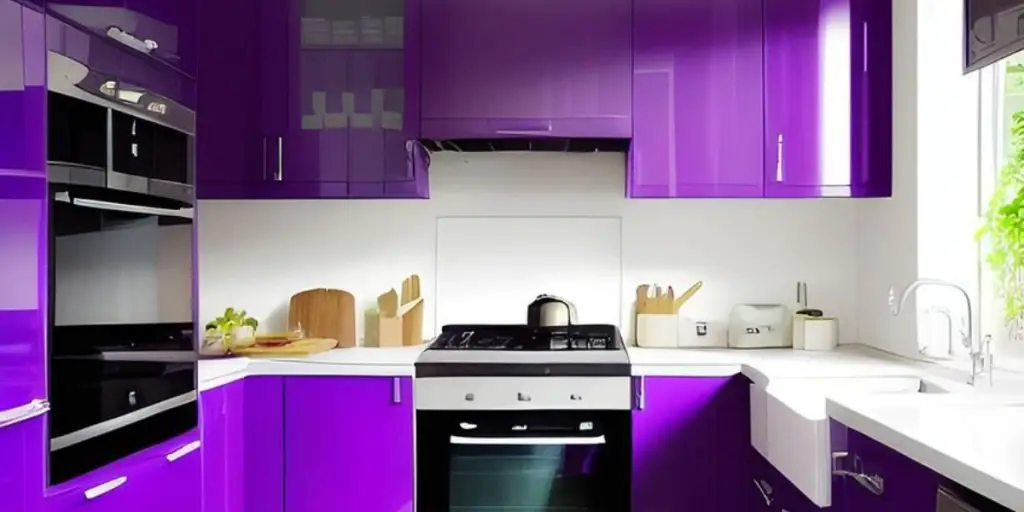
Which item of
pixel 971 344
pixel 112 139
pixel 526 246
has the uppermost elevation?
pixel 112 139

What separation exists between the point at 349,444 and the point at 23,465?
1.17m

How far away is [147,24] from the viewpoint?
2.16 m

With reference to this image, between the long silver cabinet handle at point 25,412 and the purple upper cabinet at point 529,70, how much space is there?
158cm

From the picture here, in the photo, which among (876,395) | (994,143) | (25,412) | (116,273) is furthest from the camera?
(994,143)

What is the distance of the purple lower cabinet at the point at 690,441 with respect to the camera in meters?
2.72

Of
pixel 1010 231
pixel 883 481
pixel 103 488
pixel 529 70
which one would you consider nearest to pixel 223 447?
pixel 103 488

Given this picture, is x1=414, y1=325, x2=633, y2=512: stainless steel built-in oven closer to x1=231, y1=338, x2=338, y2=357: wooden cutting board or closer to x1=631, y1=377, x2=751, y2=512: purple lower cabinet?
x1=631, y1=377, x2=751, y2=512: purple lower cabinet

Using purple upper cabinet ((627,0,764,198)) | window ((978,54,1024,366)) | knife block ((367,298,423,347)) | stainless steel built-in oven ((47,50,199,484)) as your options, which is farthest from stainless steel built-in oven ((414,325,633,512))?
window ((978,54,1024,366))

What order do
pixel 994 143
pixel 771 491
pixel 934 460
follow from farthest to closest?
pixel 994 143 < pixel 771 491 < pixel 934 460

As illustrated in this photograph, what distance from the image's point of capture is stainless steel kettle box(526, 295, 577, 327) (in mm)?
3076

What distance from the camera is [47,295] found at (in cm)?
175

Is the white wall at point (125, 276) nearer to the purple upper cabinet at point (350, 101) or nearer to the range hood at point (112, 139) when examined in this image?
the range hood at point (112, 139)

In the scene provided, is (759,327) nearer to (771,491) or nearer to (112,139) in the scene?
(771,491)

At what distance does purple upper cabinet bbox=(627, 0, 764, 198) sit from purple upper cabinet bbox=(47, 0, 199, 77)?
4.83 feet
